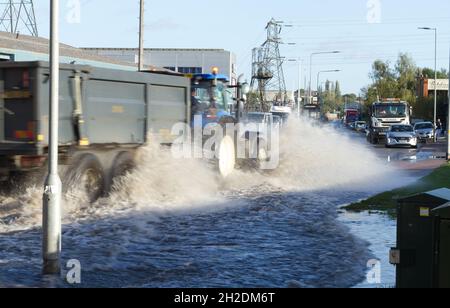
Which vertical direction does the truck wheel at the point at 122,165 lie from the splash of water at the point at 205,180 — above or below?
above

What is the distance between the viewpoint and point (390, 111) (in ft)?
166

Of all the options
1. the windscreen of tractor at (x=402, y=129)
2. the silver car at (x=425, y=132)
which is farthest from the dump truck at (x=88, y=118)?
the silver car at (x=425, y=132)

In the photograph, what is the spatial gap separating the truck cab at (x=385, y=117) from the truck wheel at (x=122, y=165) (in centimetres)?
3726

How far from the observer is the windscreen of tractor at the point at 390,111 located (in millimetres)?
50469

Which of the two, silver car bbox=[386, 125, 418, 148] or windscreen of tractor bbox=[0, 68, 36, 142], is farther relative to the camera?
silver car bbox=[386, 125, 418, 148]

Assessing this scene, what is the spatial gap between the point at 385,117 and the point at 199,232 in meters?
41.2

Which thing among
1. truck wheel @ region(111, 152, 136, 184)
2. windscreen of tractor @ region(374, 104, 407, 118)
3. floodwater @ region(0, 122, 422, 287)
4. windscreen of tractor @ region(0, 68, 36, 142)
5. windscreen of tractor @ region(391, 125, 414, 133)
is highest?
windscreen of tractor @ region(374, 104, 407, 118)

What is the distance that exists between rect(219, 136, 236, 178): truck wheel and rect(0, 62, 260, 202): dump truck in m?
1.77

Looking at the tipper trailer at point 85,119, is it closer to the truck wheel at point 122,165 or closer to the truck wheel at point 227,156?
the truck wheel at point 122,165

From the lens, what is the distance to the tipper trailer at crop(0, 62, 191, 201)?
1216 centimetres

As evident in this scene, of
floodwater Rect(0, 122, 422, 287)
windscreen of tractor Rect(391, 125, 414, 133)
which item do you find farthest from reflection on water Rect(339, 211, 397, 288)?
windscreen of tractor Rect(391, 125, 414, 133)

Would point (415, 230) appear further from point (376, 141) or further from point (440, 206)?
point (376, 141)

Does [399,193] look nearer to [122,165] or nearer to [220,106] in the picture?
[220,106]

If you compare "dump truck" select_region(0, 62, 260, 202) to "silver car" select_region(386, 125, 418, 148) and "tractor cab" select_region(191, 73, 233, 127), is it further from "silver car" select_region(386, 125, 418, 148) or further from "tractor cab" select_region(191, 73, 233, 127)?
"silver car" select_region(386, 125, 418, 148)
